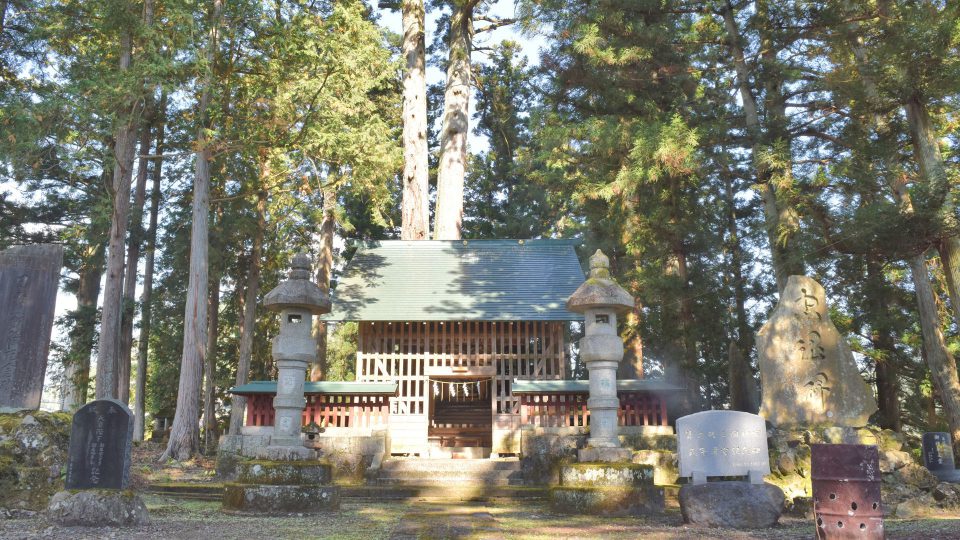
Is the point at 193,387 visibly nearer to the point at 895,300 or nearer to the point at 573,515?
the point at 573,515

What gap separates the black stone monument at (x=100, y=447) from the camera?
684 centimetres

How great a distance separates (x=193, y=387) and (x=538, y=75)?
1165 cm

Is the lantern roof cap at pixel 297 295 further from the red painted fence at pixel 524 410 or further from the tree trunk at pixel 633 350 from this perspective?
the tree trunk at pixel 633 350

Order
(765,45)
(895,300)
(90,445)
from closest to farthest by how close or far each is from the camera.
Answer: (90,445) < (765,45) < (895,300)

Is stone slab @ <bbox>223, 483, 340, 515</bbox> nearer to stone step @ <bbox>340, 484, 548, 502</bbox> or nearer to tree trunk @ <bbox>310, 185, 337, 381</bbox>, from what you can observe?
stone step @ <bbox>340, 484, 548, 502</bbox>

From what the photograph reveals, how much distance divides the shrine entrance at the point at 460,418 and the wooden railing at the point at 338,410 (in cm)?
154

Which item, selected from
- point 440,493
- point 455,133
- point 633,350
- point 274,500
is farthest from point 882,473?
point 455,133

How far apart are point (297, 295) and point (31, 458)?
3.55m

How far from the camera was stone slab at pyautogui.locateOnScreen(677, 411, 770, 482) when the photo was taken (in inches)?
301

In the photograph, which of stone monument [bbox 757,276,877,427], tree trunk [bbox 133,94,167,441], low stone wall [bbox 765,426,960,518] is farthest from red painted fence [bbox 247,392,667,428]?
tree trunk [bbox 133,94,167,441]

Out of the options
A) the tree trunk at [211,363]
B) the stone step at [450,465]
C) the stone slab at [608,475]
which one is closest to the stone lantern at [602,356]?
the stone slab at [608,475]

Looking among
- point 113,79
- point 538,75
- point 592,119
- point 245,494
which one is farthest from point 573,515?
point 538,75

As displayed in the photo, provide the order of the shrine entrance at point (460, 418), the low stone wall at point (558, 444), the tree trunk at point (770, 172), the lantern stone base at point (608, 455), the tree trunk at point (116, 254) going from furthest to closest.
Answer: the shrine entrance at point (460, 418)
the tree trunk at point (116, 254)
the tree trunk at point (770, 172)
the low stone wall at point (558, 444)
the lantern stone base at point (608, 455)

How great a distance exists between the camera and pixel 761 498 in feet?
23.0
